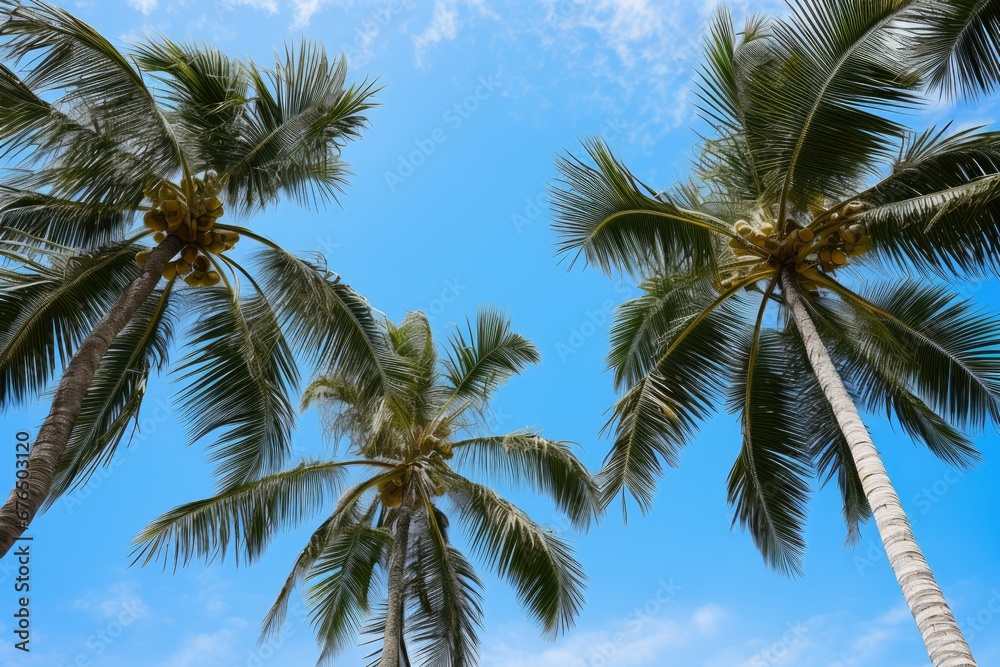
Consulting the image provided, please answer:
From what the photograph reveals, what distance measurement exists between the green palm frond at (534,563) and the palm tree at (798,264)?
72.3 inches

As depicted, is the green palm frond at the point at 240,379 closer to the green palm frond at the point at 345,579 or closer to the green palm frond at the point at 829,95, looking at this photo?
the green palm frond at the point at 345,579

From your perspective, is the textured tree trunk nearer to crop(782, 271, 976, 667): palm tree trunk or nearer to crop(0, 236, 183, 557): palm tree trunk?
crop(0, 236, 183, 557): palm tree trunk

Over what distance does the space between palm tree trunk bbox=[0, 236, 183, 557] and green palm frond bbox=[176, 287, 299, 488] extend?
53.9 inches

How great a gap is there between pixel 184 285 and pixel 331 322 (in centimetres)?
192

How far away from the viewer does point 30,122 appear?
827cm

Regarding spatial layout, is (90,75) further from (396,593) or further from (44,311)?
(396,593)

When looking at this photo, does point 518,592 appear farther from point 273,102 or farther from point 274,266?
point 273,102

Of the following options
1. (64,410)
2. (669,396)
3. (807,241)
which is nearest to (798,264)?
(807,241)

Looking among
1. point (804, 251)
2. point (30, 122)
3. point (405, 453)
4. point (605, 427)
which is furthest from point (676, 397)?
point (30, 122)

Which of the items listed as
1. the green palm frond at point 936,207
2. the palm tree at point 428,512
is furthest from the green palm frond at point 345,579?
the green palm frond at point 936,207

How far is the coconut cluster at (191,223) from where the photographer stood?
8.92m

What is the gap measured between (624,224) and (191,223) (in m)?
5.03

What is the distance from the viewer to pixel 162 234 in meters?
9.14

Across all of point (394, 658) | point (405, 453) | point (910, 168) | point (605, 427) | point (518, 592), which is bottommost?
point (394, 658)
